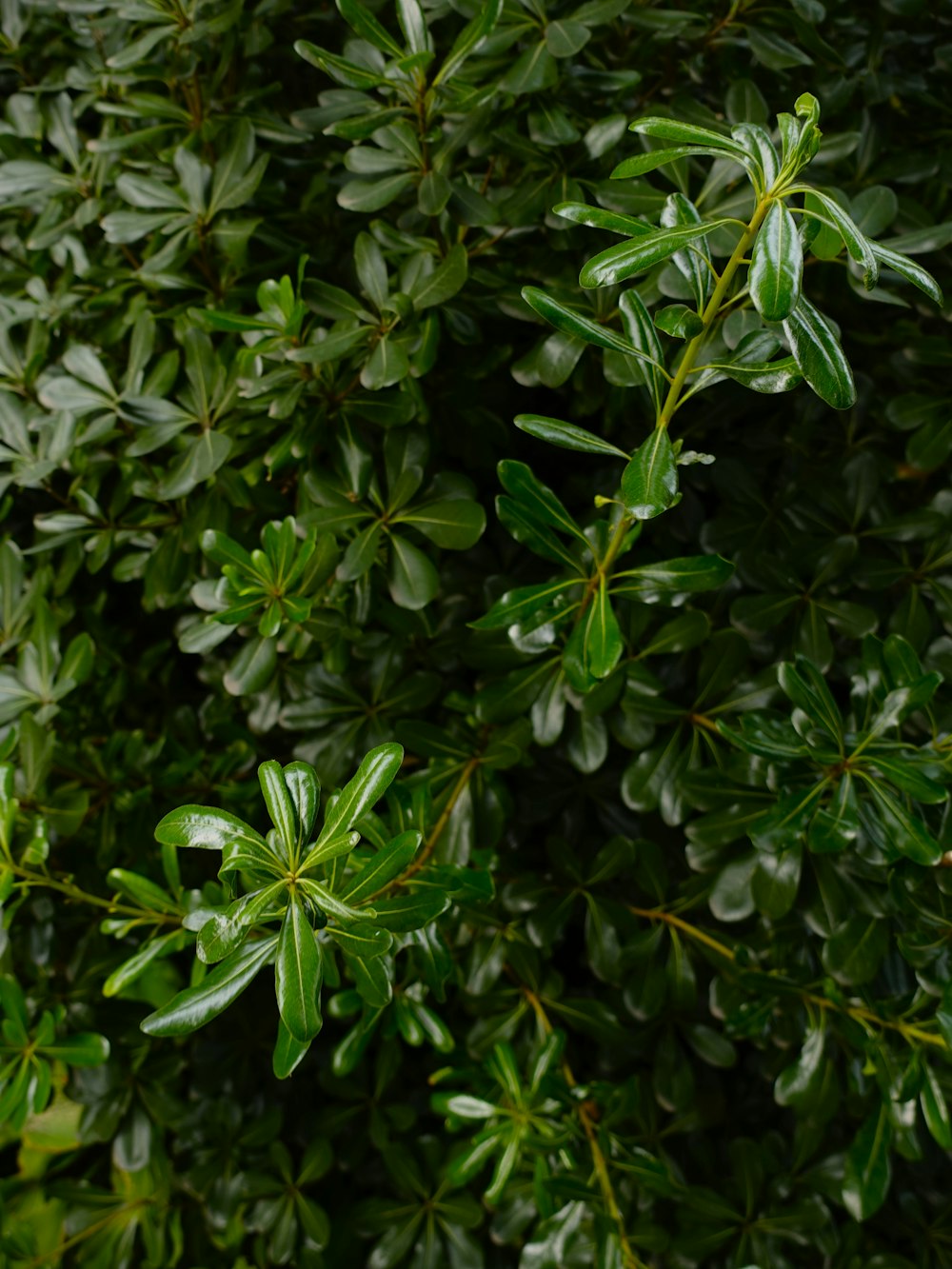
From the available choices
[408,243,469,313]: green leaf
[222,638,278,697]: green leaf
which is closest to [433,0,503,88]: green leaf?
[408,243,469,313]: green leaf

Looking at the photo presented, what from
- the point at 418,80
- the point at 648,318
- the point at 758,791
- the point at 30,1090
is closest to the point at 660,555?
the point at 758,791

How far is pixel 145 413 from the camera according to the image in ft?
3.41

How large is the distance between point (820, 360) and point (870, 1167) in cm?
82

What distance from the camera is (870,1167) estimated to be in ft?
3.25

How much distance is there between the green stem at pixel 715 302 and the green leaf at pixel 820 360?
5cm

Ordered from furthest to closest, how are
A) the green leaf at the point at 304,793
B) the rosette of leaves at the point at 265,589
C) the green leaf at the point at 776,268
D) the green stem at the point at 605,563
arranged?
the rosette of leaves at the point at 265,589
the green stem at the point at 605,563
the green leaf at the point at 304,793
the green leaf at the point at 776,268

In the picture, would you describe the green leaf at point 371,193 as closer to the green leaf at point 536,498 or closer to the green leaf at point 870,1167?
the green leaf at point 536,498

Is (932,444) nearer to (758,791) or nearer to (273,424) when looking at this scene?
(758,791)

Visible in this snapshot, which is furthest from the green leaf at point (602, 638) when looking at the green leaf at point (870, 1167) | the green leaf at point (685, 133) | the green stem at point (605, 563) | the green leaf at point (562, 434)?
the green leaf at point (870, 1167)

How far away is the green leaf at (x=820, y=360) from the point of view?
0.60 metres

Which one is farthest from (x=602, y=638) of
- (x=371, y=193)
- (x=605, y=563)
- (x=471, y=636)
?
(x=371, y=193)

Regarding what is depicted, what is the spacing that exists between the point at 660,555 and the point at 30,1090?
33.7 inches

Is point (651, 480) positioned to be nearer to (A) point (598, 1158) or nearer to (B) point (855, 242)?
(B) point (855, 242)

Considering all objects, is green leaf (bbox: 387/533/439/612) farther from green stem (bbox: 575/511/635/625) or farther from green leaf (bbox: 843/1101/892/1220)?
green leaf (bbox: 843/1101/892/1220)
